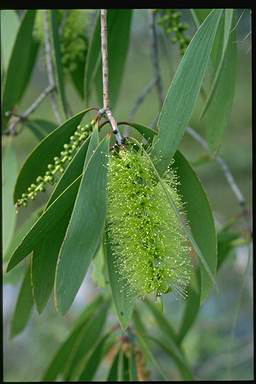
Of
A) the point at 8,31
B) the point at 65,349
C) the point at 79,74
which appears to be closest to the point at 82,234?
the point at 8,31

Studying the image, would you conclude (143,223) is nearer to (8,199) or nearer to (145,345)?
(8,199)

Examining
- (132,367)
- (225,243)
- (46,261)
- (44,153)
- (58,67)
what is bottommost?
(132,367)

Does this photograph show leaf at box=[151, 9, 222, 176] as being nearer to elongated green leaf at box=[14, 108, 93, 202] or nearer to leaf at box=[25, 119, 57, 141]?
elongated green leaf at box=[14, 108, 93, 202]

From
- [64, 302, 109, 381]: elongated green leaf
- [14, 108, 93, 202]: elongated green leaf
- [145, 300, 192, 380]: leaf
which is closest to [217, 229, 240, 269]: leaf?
[145, 300, 192, 380]: leaf

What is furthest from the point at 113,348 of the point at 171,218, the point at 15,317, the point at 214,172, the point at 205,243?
the point at 214,172

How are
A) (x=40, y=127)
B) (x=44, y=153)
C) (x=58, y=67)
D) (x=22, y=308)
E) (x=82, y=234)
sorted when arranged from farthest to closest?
(x=40, y=127)
(x=22, y=308)
(x=58, y=67)
(x=44, y=153)
(x=82, y=234)
